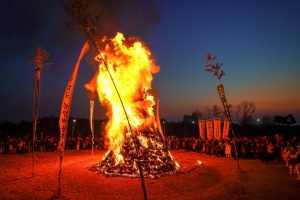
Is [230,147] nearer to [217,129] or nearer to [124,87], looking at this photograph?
[217,129]

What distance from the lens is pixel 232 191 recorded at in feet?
41.5

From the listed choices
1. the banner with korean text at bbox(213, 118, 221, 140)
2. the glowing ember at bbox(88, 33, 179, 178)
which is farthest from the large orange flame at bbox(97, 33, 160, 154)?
the banner with korean text at bbox(213, 118, 221, 140)

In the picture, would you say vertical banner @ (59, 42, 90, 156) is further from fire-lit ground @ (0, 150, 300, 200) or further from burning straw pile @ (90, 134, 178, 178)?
burning straw pile @ (90, 134, 178, 178)

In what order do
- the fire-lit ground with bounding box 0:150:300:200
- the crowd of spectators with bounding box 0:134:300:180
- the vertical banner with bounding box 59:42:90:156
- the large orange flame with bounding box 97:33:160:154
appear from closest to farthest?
1. the fire-lit ground with bounding box 0:150:300:200
2. the vertical banner with bounding box 59:42:90:156
3. the crowd of spectators with bounding box 0:134:300:180
4. the large orange flame with bounding box 97:33:160:154

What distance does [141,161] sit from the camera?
696 inches

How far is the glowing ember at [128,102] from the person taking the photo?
19.2m

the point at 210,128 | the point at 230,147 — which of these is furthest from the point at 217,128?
the point at 230,147

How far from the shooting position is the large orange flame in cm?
2003

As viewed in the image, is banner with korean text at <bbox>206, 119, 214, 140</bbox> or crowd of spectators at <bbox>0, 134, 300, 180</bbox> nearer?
crowd of spectators at <bbox>0, 134, 300, 180</bbox>

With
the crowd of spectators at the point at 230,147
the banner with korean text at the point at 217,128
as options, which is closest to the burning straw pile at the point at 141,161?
the crowd of spectators at the point at 230,147

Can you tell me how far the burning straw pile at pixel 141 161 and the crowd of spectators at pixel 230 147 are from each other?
5.16 metres

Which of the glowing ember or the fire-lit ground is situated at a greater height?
the glowing ember

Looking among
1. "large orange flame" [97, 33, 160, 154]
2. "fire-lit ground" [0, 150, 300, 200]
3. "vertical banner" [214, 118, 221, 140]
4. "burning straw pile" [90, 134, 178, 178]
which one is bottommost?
"fire-lit ground" [0, 150, 300, 200]

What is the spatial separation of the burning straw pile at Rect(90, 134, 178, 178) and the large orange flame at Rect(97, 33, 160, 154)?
77 centimetres
